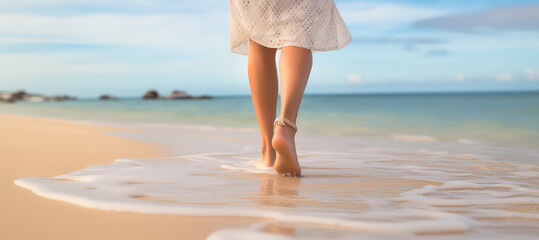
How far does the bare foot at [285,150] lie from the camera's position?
155cm

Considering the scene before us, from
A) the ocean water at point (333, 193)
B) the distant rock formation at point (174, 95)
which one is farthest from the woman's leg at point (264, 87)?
the distant rock formation at point (174, 95)

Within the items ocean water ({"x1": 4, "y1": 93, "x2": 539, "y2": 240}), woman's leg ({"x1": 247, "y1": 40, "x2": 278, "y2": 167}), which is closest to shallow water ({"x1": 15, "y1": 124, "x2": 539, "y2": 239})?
ocean water ({"x1": 4, "y1": 93, "x2": 539, "y2": 240})

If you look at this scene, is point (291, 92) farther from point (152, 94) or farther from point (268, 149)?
point (152, 94)

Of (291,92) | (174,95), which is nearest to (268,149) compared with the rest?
(291,92)

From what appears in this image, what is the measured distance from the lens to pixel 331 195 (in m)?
1.38

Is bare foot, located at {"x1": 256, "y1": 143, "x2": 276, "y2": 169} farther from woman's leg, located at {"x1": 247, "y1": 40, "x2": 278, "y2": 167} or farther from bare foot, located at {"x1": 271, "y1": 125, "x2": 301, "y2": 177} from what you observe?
bare foot, located at {"x1": 271, "y1": 125, "x2": 301, "y2": 177}

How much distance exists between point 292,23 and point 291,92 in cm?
28

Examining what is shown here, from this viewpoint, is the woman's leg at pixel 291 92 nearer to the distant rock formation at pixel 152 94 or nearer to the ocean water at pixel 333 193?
the ocean water at pixel 333 193

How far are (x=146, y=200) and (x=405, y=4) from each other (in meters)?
14.1

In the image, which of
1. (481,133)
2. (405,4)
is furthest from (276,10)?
(405,4)

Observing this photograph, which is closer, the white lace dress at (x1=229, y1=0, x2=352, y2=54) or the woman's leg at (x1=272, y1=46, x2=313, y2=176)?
the woman's leg at (x1=272, y1=46, x2=313, y2=176)

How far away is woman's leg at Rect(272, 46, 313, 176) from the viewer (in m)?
1.61

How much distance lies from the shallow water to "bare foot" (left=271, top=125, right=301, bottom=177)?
0.13 ft

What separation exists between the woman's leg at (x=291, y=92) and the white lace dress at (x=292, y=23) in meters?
0.04
